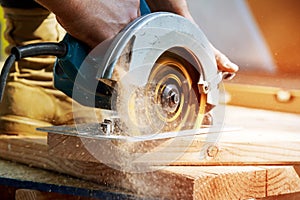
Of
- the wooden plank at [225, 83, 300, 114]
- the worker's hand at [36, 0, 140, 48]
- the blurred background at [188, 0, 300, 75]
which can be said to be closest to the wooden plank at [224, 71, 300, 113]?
the wooden plank at [225, 83, 300, 114]

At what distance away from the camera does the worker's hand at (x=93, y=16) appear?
62.7 inches

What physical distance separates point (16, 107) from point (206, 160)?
33.7 inches

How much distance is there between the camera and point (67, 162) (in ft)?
5.95

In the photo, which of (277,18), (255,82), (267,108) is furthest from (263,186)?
(277,18)

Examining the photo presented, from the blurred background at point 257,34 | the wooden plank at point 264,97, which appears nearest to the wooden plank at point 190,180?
the wooden plank at point 264,97

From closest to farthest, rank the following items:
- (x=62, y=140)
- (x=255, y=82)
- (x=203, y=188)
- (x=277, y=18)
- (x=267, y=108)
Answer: (x=203, y=188) < (x=62, y=140) < (x=267, y=108) < (x=255, y=82) < (x=277, y=18)

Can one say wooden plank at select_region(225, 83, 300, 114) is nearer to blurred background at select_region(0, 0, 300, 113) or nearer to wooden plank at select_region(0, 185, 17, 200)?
blurred background at select_region(0, 0, 300, 113)

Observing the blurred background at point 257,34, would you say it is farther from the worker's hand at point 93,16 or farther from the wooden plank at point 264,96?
the worker's hand at point 93,16

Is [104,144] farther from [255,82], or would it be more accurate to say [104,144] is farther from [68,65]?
[255,82]

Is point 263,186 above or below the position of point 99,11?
Answer: below

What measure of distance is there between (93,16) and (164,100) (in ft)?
0.95

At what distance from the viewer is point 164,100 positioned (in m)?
1.66

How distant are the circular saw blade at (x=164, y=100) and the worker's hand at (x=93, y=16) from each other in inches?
5.7

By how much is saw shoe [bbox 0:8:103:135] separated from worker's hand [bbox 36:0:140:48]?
2.19 ft
